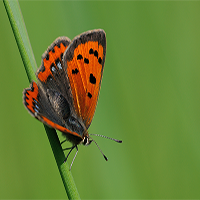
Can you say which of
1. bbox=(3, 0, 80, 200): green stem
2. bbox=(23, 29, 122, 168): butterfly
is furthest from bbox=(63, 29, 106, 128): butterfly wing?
bbox=(3, 0, 80, 200): green stem

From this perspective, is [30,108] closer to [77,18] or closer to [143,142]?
[77,18]

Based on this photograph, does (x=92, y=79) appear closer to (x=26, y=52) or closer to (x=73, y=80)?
(x=73, y=80)

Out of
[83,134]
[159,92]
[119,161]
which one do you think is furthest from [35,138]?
[159,92]

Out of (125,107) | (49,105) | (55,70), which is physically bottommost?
(125,107)

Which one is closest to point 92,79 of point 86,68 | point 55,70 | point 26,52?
point 86,68

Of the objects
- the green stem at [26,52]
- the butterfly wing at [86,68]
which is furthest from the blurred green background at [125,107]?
the green stem at [26,52]

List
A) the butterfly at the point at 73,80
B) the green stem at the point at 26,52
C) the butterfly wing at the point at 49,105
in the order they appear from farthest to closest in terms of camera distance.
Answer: the butterfly at the point at 73,80 < the butterfly wing at the point at 49,105 < the green stem at the point at 26,52

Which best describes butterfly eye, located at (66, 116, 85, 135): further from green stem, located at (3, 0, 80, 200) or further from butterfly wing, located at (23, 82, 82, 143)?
green stem, located at (3, 0, 80, 200)

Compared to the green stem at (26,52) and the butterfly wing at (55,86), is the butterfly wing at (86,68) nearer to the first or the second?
the butterfly wing at (55,86)

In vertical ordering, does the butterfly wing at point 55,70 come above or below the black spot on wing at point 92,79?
above
